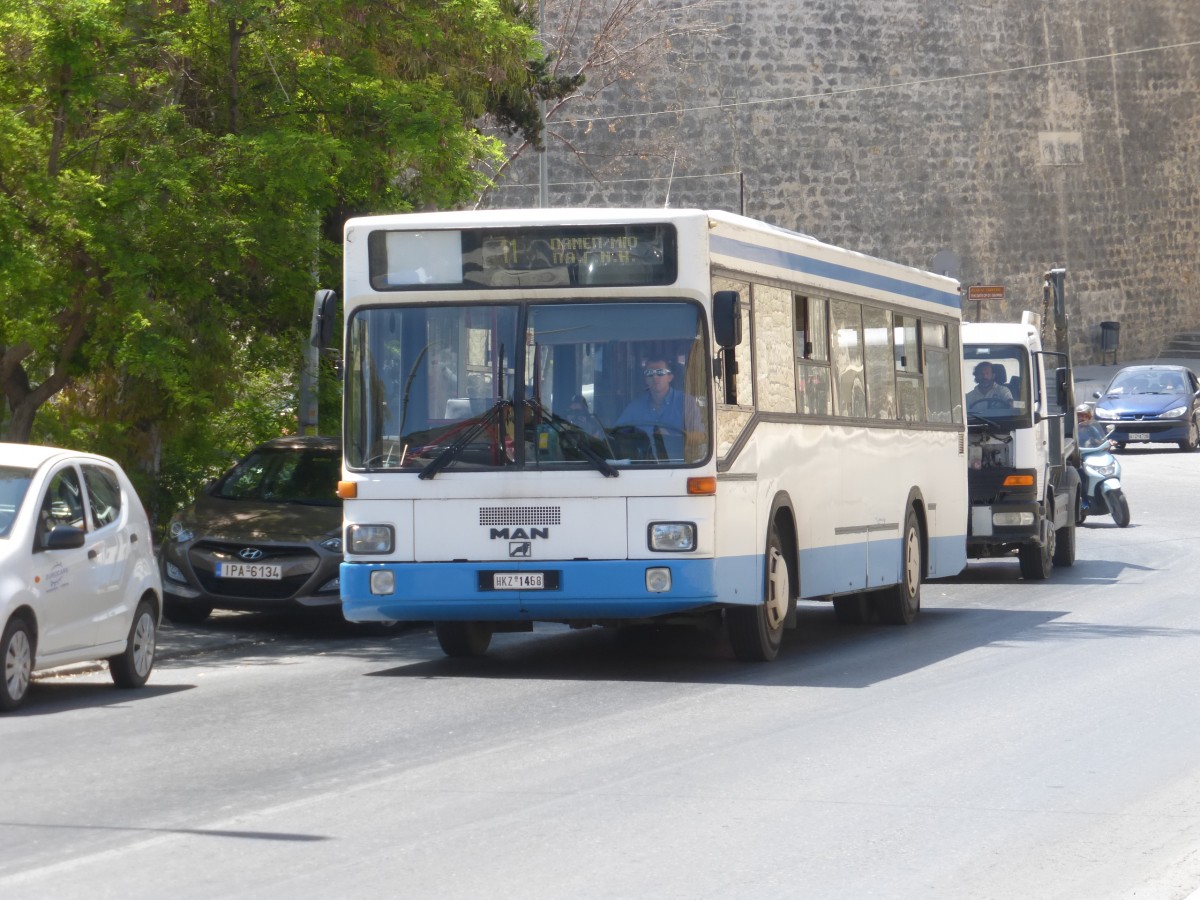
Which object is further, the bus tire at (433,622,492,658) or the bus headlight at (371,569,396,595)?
the bus tire at (433,622,492,658)

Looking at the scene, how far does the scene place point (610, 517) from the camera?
11711 mm

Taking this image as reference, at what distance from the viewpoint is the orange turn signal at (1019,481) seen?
1978 centimetres

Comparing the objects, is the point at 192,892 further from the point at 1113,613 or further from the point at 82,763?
the point at 1113,613

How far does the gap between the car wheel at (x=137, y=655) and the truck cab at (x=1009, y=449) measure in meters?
9.73

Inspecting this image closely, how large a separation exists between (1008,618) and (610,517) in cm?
569

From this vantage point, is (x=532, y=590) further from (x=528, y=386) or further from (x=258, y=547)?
(x=258, y=547)

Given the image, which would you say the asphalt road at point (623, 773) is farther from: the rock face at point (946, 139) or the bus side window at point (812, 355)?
the rock face at point (946, 139)

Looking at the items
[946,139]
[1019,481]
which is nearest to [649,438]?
[1019,481]

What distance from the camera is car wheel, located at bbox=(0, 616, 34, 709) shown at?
10422 millimetres

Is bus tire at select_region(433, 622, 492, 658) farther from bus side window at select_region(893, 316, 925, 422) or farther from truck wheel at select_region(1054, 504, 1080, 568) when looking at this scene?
truck wheel at select_region(1054, 504, 1080, 568)

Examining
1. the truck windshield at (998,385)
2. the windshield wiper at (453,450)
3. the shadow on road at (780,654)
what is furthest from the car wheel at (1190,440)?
the windshield wiper at (453,450)

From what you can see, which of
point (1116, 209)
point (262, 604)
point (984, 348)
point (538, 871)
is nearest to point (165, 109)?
point (262, 604)

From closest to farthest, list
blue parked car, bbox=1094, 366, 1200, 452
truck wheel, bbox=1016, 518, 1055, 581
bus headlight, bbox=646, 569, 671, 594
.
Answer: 1. bus headlight, bbox=646, 569, 671, 594
2. truck wheel, bbox=1016, 518, 1055, 581
3. blue parked car, bbox=1094, 366, 1200, 452

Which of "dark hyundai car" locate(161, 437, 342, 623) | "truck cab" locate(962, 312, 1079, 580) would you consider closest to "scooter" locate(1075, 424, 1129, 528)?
"truck cab" locate(962, 312, 1079, 580)
